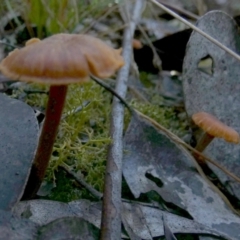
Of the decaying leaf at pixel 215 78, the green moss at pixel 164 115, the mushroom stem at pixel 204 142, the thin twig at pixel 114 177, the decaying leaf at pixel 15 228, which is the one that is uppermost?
the decaying leaf at pixel 215 78

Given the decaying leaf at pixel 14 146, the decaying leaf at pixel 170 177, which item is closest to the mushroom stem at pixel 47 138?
the decaying leaf at pixel 14 146

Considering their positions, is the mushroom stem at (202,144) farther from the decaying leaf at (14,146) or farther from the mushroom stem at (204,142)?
the decaying leaf at (14,146)

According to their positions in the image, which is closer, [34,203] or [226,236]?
[34,203]

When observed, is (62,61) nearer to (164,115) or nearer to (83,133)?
(83,133)

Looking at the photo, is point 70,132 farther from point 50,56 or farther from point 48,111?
point 50,56

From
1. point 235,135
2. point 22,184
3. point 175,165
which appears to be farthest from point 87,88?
point 22,184

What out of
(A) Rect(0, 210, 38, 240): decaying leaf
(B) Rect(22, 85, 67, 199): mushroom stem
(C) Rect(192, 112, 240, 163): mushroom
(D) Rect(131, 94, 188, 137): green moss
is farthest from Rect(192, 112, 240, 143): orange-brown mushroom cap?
(A) Rect(0, 210, 38, 240): decaying leaf

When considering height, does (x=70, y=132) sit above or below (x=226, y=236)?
above

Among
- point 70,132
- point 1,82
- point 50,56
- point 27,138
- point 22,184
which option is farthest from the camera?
point 1,82
